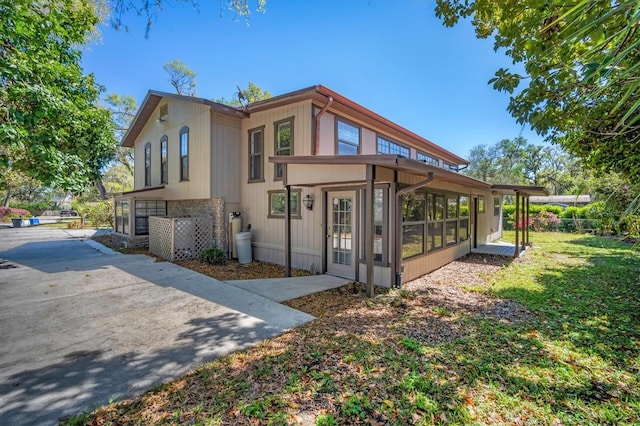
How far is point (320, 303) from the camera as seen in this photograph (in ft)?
17.9

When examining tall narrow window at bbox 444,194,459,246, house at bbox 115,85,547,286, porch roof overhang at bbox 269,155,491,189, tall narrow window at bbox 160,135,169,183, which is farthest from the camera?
tall narrow window at bbox 160,135,169,183

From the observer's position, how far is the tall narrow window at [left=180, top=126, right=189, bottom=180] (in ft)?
34.8

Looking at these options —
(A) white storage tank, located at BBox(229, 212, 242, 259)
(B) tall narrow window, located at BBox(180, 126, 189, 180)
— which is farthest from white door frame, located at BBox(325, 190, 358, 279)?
(B) tall narrow window, located at BBox(180, 126, 189, 180)

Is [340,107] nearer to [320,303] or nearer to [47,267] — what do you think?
[320,303]

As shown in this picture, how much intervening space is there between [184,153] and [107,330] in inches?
316

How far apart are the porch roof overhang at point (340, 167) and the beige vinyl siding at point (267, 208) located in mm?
1099

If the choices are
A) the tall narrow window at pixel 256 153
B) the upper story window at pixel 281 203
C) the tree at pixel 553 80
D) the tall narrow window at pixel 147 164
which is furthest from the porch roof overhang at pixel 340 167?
the tall narrow window at pixel 147 164

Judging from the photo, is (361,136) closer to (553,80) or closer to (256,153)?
(256,153)

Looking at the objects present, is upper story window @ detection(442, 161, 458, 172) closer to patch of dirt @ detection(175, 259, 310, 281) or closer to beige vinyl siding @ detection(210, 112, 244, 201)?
beige vinyl siding @ detection(210, 112, 244, 201)

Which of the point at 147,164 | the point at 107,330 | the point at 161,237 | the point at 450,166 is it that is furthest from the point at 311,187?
the point at 450,166

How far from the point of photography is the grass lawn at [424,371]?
256 cm

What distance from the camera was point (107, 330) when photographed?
4.15m

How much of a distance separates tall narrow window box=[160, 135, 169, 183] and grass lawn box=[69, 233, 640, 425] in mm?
9766

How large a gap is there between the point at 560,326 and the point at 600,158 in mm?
3025
